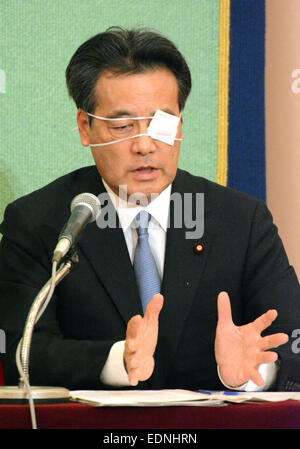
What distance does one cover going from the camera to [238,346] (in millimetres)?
1741

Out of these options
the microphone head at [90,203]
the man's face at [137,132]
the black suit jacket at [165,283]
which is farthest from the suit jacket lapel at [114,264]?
the microphone head at [90,203]

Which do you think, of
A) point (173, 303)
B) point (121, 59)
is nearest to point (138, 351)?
point (173, 303)

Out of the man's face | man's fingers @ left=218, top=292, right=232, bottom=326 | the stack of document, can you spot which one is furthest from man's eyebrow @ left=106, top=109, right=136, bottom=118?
the stack of document

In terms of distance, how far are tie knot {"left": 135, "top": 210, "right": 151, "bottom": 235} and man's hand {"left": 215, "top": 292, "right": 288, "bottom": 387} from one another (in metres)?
0.55

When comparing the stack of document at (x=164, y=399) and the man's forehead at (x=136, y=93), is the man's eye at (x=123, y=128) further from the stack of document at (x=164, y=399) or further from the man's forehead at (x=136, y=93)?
Answer: the stack of document at (x=164, y=399)

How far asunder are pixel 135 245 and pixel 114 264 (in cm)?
10

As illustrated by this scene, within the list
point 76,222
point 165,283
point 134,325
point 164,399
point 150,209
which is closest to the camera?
point 164,399

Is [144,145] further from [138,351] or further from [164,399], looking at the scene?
[164,399]

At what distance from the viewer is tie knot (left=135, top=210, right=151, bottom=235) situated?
88.0 inches

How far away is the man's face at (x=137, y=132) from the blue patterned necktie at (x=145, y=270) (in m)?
0.15

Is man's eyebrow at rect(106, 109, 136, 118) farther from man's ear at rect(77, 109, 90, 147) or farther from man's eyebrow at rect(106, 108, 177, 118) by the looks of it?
man's ear at rect(77, 109, 90, 147)

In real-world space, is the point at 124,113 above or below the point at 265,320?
above

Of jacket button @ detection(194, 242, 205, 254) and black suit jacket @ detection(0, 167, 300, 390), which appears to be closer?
black suit jacket @ detection(0, 167, 300, 390)

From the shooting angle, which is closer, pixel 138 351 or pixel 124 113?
pixel 138 351
